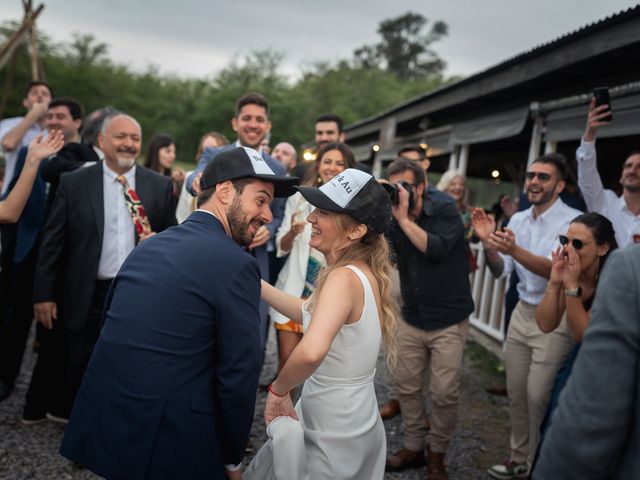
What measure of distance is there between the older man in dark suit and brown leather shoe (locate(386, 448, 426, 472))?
91.9 inches

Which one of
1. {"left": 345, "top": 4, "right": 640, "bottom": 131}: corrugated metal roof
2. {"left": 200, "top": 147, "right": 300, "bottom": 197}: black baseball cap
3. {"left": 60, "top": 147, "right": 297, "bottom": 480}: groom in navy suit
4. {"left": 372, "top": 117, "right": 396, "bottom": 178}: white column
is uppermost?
{"left": 345, "top": 4, "right": 640, "bottom": 131}: corrugated metal roof

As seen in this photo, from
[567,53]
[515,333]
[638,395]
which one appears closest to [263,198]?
[638,395]

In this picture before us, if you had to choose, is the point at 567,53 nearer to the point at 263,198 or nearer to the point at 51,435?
the point at 263,198

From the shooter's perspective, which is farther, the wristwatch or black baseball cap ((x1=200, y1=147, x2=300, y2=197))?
the wristwatch

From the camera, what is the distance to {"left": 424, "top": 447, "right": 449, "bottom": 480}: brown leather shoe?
3.51 meters

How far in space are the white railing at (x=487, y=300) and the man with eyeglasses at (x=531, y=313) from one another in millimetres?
2788

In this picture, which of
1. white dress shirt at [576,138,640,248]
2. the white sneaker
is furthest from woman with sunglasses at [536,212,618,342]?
the white sneaker

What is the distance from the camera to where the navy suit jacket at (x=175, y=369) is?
1.77 metres

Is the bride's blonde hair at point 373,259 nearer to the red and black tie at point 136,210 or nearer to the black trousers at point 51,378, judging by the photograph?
the red and black tie at point 136,210

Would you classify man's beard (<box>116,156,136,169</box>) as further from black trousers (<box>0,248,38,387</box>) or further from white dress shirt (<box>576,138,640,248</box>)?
white dress shirt (<box>576,138,640,248</box>)

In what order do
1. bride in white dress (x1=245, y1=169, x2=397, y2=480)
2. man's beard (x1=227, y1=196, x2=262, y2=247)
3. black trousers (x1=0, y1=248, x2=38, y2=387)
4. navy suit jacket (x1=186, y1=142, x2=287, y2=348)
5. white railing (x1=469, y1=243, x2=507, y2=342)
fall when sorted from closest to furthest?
bride in white dress (x1=245, y1=169, x2=397, y2=480) → man's beard (x1=227, y1=196, x2=262, y2=247) → navy suit jacket (x1=186, y1=142, x2=287, y2=348) → black trousers (x1=0, y1=248, x2=38, y2=387) → white railing (x1=469, y1=243, x2=507, y2=342)

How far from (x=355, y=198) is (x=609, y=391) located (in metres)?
1.38

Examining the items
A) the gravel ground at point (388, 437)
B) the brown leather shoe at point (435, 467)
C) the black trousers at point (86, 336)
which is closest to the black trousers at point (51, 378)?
the gravel ground at point (388, 437)

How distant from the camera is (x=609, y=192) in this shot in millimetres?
4250
